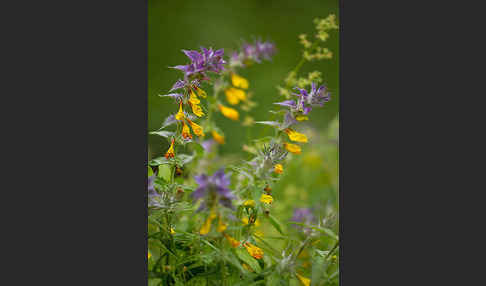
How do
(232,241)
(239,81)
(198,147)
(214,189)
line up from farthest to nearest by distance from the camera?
(239,81) → (198,147) → (232,241) → (214,189)

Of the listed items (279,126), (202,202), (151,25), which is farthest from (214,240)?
(151,25)

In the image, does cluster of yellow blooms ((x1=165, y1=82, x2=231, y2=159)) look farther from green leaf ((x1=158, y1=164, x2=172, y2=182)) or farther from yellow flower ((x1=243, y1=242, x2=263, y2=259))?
yellow flower ((x1=243, y1=242, x2=263, y2=259))

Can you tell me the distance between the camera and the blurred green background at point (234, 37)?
2074mm

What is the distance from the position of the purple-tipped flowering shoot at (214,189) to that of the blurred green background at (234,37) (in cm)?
50

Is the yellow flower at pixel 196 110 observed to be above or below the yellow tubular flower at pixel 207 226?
above

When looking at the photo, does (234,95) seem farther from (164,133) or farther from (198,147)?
(164,133)

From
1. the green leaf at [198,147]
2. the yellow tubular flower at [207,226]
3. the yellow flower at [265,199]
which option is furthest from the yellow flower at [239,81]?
the yellow tubular flower at [207,226]

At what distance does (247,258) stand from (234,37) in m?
1.22

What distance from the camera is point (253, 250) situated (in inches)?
73.9

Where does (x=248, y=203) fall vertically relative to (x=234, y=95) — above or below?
below

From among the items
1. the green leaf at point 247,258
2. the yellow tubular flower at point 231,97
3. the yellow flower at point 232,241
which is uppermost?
the yellow tubular flower at point 231,97

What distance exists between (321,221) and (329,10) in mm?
963

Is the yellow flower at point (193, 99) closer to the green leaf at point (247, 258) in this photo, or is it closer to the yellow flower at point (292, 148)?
the yellow flower at point (292, 148)

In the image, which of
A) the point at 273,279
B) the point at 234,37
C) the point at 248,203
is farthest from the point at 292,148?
the point at 234,37
